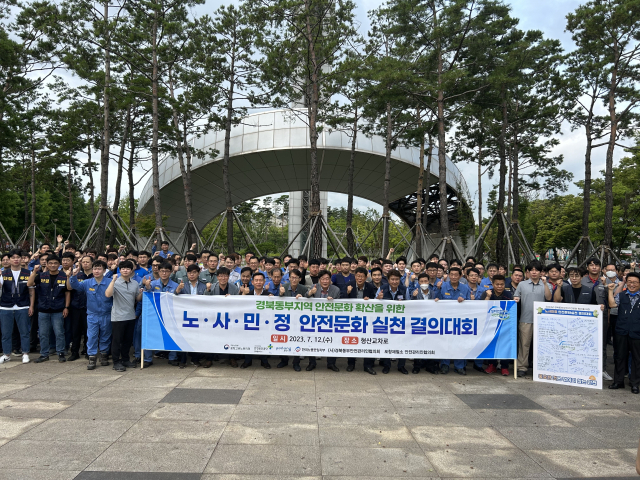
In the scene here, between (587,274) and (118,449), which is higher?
(587,274)

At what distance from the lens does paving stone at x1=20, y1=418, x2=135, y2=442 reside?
12.7 ft

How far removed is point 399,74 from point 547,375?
33.7ft

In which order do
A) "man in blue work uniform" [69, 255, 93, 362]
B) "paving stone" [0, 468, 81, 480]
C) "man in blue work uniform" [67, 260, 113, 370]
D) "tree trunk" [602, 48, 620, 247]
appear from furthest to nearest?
"tree trunk" [602, 48, 620, 247]
"man in blue work uniform" [69, 255, 93, 362]
"man in blue work uniform" [67, 260, 113, 370]
"paving stone" [0, 468, 81, 480]

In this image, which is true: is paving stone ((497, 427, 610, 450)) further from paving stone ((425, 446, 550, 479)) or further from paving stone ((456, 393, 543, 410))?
paving stone ((456, 393, 543, 410))

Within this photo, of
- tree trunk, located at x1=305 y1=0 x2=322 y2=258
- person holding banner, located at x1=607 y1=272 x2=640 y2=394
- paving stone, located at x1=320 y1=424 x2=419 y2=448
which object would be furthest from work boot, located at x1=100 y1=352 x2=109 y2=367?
tree trunk, located at x1=305 y1=0 x2=322 y2=258

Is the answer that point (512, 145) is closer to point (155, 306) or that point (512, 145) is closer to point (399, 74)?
point (399, 74)

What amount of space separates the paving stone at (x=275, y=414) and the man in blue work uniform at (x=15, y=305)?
423 centimetres

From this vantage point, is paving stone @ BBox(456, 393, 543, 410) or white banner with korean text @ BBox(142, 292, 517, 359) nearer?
paving stone @ BBox(456, 393, 543, 410)

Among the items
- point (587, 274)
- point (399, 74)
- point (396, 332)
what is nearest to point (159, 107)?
point (399, 74)

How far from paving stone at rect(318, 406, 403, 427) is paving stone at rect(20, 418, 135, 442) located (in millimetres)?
2008

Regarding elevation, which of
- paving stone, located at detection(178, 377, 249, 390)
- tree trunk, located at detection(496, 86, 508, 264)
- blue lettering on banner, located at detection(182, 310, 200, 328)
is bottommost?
paving stone, located at detection(178, 377, 249, 390)

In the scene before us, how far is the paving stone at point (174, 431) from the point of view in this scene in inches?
152

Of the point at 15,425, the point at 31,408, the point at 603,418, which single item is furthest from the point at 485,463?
the point at 31,408

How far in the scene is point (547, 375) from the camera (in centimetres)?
602
